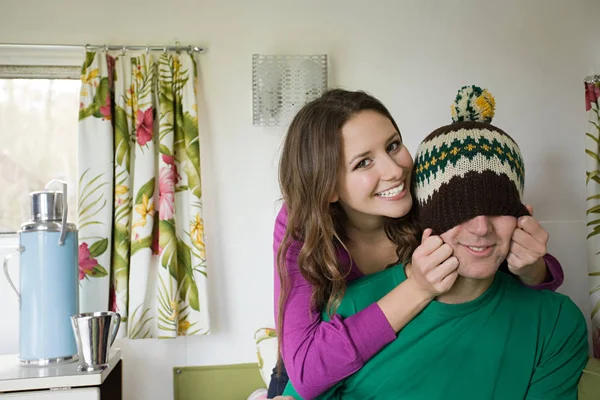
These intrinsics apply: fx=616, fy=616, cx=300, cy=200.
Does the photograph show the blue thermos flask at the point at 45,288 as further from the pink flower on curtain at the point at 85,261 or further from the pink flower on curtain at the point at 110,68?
the pink flower on curtain at the point at 110,68

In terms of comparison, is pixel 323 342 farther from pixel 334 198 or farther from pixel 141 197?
pixel 141 197

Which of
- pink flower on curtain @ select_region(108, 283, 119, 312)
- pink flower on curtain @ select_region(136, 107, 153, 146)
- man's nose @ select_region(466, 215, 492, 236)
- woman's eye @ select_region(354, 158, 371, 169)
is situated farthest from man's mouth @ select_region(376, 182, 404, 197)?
pink flower on curtain @ select_region(108, 283, 119, 312)

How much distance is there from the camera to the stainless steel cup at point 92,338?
1.87m

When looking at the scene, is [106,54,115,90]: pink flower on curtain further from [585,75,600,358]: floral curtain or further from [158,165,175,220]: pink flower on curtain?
[585,75,600,358]: floral curtain

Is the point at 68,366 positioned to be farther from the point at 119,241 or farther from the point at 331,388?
the point at 331,388

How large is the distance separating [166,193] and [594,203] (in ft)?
5.44

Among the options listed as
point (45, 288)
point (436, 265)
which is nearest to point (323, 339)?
point (436, 265)

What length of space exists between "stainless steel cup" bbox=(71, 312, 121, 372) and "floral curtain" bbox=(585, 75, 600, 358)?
1.75m

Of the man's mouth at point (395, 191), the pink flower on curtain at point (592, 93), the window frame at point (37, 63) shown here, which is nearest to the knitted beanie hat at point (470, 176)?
the man's mouth at point (395, 191)

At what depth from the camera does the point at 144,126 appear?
240cm

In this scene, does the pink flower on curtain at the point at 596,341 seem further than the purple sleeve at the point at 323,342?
Yes

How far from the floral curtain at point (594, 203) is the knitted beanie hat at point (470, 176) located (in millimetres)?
1425

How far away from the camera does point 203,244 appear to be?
243 cm

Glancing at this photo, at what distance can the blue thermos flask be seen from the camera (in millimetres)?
1953
